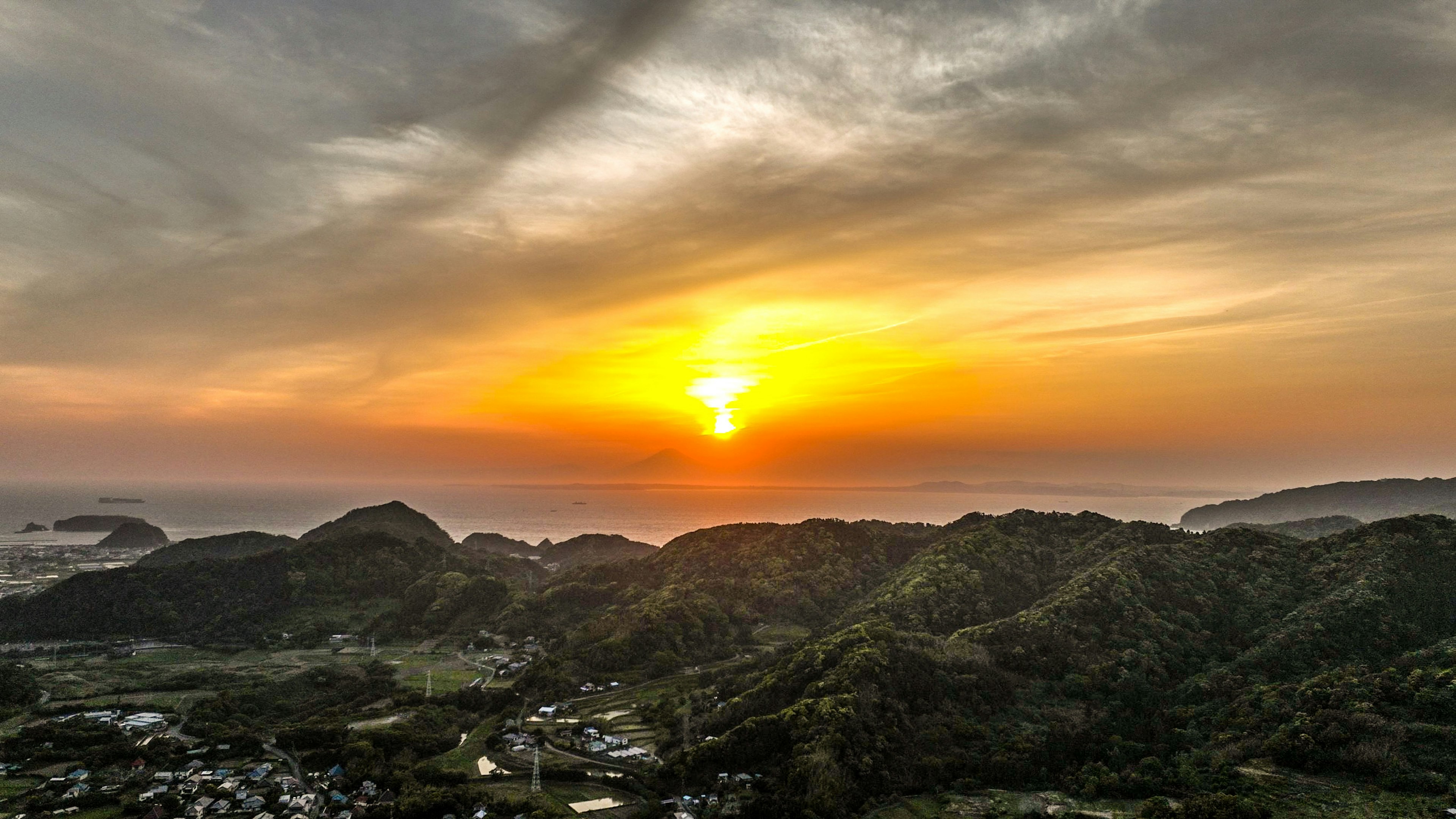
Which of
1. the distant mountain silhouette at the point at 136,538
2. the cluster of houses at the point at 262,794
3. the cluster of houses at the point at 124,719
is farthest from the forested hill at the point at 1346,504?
the distant mountain silhouette at the point at 136,538

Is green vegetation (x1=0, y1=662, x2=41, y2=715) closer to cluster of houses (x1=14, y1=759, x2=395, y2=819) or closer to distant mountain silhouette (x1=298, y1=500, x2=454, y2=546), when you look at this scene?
cluster of houses (x1=14, y1=759, x2=395, y2=819)

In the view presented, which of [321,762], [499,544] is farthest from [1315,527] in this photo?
[499,544]

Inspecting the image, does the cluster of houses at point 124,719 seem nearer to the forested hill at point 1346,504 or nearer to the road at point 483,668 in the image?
the road at point 483,668

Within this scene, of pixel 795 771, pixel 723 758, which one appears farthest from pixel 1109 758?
→ pixel 723 758

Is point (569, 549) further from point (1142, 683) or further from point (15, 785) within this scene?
point (1142, 683)

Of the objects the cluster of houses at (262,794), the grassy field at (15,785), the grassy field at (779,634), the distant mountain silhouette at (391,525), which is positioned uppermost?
the distant mountain silhouette at (391,525)

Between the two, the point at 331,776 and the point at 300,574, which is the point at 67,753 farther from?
the point at 300,574
